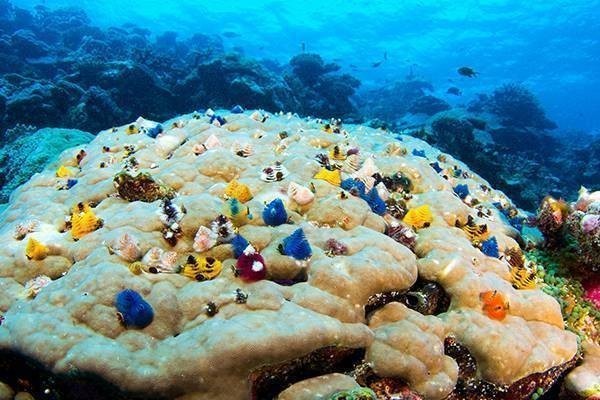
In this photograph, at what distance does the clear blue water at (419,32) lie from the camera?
167 ft

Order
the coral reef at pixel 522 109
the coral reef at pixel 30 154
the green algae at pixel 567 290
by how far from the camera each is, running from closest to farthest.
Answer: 1. the green algae at pixel 567 290
2. the coral reef at pixel 30 154
3. the coral reef at pixel 522 109

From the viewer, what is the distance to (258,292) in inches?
134

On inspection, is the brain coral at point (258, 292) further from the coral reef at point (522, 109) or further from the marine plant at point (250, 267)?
the coral reef at point (522, 109)

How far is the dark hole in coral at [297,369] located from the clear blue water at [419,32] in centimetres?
5161

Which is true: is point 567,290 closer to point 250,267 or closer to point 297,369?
point 297,369

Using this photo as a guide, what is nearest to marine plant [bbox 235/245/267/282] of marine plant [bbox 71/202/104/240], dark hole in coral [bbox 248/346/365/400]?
dark hole in coral [bbox 248/346/365/400]

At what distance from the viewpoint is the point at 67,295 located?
3463 mm

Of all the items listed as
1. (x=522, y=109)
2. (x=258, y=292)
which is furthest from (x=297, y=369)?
(x=522, y=109)

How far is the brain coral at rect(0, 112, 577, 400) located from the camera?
2961mm

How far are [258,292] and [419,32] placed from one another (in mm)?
62507

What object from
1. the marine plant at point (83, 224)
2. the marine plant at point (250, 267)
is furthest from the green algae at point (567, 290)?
the marine plant at point (83, 224)

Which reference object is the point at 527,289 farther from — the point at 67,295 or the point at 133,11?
the point at 133,11

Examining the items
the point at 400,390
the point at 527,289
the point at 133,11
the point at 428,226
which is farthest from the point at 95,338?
the point at 133,11

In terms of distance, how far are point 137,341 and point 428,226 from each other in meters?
3.57
